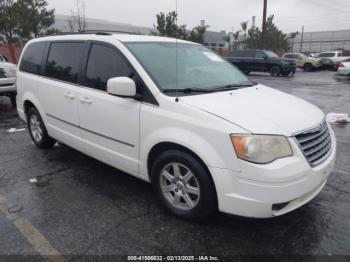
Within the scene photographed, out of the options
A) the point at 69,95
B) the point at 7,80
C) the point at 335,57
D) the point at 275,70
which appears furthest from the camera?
the point at 335,57

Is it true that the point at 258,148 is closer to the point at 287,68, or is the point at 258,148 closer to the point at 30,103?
the point at 30,103

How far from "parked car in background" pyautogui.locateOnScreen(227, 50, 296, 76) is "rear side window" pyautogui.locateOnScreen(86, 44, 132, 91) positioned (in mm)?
19131

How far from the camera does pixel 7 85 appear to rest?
29.0ft

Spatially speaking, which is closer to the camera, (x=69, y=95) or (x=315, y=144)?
(x=315, y=144)

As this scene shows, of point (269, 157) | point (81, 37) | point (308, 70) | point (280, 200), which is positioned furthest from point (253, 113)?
point (308, 70)

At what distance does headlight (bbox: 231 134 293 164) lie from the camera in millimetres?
2582

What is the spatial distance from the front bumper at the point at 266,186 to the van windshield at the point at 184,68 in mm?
1072

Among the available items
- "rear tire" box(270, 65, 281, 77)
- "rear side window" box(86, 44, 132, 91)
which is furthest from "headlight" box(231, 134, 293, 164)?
"rear tire" box(270, 65, 281, 77)

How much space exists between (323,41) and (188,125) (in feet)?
236

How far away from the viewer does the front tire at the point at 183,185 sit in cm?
285

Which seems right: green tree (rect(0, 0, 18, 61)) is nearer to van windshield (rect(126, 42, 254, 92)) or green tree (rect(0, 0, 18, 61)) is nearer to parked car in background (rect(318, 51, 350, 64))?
van windshield (rect(126, 42, 254, 92))

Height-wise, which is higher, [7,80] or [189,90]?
[189,90]

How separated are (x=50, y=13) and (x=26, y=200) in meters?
21.8

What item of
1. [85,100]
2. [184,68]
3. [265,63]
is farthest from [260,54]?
[85,100]
